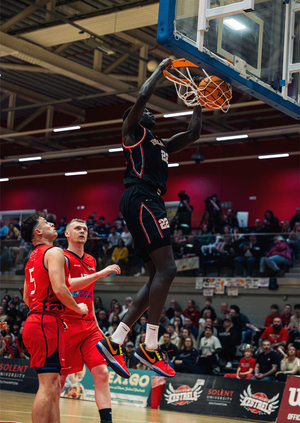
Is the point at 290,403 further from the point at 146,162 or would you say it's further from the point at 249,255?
the point at 146,162

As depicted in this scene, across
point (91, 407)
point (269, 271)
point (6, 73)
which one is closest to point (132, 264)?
point (269, 271)

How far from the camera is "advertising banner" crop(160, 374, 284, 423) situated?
11227 mm

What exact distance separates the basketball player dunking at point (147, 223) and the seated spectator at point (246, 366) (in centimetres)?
851

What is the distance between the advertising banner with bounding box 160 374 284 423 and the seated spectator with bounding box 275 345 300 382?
1109mm

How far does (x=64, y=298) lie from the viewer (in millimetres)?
5082

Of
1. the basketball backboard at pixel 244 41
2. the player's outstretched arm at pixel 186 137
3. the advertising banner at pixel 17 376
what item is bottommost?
the advertising banner at pixel 17 376

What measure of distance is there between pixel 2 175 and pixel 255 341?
63.7ft

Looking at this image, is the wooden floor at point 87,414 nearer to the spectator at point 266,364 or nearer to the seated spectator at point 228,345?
the spectator at point 266,364

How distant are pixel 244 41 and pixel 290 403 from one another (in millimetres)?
7860

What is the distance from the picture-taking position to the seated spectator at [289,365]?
12.4m

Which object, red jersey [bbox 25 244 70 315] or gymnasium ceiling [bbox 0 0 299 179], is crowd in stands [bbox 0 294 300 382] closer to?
gymnasium ceiling [bbox 0 0 299 179]

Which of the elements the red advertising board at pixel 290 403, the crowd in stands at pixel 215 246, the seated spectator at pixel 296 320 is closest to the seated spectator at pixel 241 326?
the seated spectator at pixel 296 320

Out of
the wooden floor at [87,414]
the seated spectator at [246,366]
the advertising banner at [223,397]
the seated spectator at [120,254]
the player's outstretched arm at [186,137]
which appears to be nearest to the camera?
the player's outstretched arm at [186,137]

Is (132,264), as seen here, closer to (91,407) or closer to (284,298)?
(284,298)
